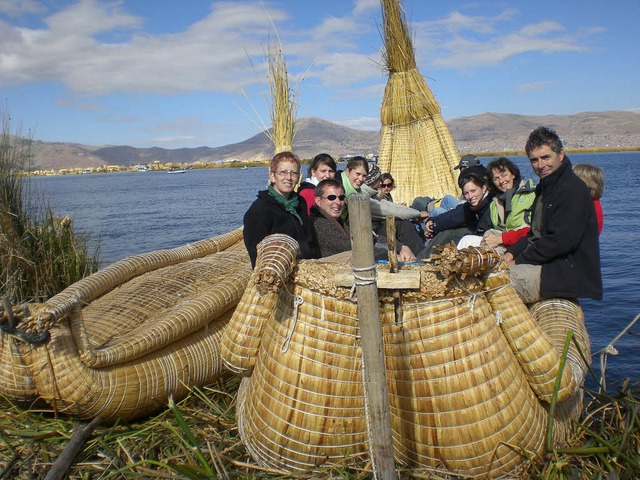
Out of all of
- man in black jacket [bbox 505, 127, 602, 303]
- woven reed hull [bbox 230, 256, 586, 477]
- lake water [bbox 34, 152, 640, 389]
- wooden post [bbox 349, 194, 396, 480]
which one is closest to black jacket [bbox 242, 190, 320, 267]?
woven reed hull [bbox 230, 256, 586, 477]

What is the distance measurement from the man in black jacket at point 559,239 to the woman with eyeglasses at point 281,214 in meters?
1.37

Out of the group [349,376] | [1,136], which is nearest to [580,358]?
[349,376]

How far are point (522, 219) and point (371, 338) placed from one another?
2.44 m

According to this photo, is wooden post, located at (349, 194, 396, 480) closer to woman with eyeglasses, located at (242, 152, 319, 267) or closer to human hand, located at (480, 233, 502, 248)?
woman with eyeglasses, located at (242, 152, 319, 267)

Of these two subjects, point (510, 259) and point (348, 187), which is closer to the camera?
point (510, 259)

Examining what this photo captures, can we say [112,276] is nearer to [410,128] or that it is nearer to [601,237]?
[410,128]

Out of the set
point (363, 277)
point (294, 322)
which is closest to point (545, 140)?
point (363, 277)

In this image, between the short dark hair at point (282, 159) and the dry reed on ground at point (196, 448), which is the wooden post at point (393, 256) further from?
the short dark hair at point (282, 159)

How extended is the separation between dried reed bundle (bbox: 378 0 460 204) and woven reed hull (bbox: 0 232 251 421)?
15.0 feet

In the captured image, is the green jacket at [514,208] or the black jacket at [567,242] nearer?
the black jacket at [567,242]

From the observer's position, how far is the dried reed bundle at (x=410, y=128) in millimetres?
8242

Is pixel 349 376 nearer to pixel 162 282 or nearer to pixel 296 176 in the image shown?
pixel 296 176

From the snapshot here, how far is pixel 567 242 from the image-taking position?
10.7 feet

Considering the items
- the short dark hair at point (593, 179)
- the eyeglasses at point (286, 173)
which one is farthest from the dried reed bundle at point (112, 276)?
the short dark hair at point (593, 179)
